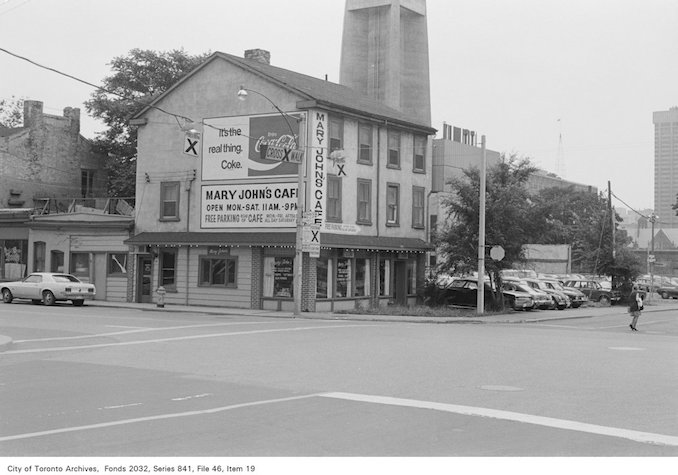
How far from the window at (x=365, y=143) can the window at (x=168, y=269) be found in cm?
1018

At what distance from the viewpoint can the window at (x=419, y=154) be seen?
1622 inches

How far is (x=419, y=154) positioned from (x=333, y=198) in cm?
789

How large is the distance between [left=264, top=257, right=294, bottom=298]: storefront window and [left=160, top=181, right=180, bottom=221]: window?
6.17 m

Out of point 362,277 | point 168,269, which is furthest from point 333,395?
point 168,269

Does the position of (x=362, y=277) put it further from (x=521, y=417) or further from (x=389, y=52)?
(x=389, y=52)

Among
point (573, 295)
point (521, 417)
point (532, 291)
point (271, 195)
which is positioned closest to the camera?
point (521, 417)

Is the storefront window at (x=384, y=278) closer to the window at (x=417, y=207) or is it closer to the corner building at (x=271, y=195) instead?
the corner building at (x=271, y=195)

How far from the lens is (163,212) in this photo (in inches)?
1529

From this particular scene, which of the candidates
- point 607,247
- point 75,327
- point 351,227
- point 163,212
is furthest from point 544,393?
point 607,247

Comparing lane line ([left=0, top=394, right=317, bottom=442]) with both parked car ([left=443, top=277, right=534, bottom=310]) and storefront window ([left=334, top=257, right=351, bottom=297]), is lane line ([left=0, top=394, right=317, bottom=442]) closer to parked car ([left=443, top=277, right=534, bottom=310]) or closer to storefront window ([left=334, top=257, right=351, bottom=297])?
storefront window ([left=334, top=257, right=351, bottom=297])

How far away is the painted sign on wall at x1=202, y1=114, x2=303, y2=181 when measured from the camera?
3475 centimetres

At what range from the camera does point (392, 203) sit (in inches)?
1549

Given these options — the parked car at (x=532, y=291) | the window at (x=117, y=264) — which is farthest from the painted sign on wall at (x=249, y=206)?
the parked car at (x=532, y=291)
